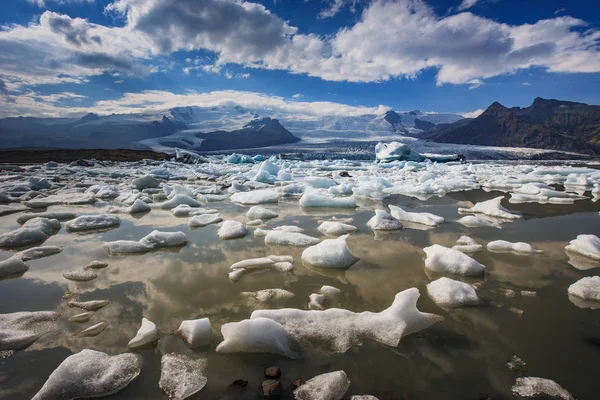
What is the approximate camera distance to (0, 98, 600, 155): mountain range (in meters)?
57.4

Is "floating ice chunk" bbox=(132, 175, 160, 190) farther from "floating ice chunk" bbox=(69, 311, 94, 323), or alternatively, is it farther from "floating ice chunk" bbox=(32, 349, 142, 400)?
"floating ice chunk" bbox=(32, 349, 142, 400)

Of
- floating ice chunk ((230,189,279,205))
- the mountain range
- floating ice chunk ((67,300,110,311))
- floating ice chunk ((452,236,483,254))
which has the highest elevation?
the mountain range

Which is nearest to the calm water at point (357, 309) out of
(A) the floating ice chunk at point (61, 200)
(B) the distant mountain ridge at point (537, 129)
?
(A) the floating ice chunk at point (61, 200)

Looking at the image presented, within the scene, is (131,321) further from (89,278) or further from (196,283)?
(89,278)

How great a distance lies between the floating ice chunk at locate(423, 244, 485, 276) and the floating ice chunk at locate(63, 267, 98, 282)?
245 cm

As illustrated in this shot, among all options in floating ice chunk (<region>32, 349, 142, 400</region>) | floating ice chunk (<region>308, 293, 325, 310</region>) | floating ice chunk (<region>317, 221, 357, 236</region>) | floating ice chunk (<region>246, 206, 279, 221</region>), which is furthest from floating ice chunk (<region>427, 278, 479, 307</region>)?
floating ice chunk (<region>246, 206, 279, 221</region>)

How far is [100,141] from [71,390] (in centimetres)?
9740

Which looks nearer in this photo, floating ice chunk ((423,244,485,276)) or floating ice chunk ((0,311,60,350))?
floating ice chunk ((0,311,60,350))

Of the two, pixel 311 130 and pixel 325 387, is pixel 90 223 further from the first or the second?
pixel 311 130

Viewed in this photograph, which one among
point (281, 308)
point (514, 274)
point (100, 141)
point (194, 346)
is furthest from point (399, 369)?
point (100, 141)

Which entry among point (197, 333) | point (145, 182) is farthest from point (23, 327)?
point (145, 182)

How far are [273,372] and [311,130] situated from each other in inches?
2554

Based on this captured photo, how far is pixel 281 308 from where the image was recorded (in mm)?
1667

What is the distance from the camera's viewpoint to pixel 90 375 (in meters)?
1.13
